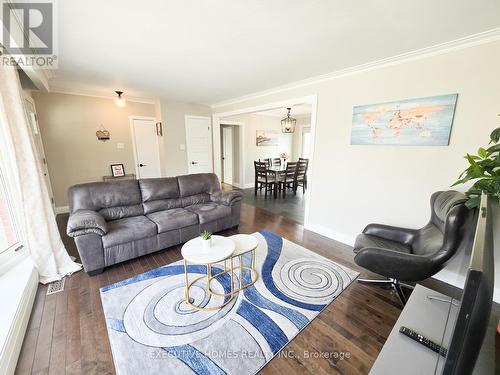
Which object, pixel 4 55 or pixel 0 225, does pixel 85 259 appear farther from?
pixel 4 55

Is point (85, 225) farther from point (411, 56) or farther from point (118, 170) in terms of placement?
point (411, 56)

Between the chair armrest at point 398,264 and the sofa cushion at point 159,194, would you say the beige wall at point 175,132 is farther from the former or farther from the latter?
the chair armrest at point 398,264

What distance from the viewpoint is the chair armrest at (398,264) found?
1.72 meters

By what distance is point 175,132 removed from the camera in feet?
16.2

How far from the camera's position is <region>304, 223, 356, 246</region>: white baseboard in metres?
3.03

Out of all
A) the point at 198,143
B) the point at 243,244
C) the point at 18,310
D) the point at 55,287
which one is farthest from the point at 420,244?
the point at 198,143

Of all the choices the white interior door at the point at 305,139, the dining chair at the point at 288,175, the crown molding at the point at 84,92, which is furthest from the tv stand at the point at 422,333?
the white interior door at the point at 305,139

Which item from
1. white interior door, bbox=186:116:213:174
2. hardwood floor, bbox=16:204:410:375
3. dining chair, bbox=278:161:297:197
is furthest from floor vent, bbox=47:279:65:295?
dining chair, bbox=278:161:297:197

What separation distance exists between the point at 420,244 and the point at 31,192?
12.8 ft

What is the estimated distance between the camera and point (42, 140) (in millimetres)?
3930

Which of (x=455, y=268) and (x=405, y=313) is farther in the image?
(x=455, y=268)

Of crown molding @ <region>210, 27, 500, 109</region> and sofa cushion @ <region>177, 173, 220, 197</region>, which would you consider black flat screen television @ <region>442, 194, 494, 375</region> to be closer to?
crown molding @ <region>210, 27, 500, 109</region>

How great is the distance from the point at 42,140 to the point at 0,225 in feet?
7.98

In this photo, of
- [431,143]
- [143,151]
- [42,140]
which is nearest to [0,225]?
[42,140]
